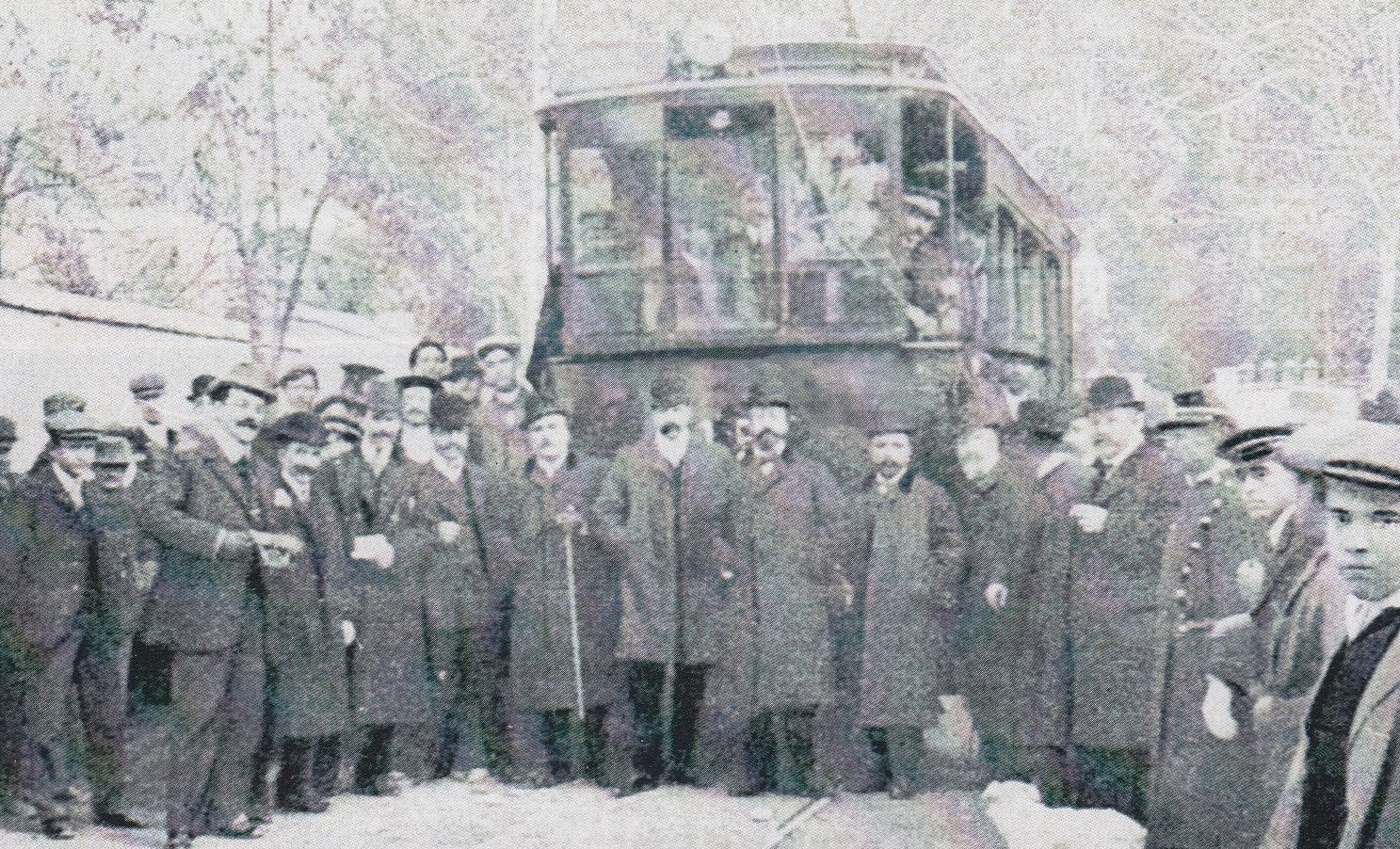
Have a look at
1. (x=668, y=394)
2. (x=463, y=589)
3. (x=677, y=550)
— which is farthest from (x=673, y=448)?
(x=463, y=589)

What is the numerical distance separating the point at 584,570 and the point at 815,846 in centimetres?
140

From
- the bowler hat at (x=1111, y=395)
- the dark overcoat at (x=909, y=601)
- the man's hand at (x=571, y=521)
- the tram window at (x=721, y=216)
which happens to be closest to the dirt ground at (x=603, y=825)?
the dark overcoat at (x=909, y=601)

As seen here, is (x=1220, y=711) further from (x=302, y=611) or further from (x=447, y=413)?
(x=302, y=611)

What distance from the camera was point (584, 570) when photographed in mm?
6379

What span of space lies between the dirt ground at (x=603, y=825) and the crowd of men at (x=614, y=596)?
0.11 m

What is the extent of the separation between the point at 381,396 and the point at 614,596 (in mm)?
1194

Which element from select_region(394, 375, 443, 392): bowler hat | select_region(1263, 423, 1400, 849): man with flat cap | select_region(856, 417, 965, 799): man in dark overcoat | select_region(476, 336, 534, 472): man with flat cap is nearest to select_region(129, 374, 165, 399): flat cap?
select_region(394, 375, 443, 392): bowler hat

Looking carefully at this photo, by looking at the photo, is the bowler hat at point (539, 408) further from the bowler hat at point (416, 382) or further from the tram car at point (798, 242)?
the bowler hat at point (416, 382)

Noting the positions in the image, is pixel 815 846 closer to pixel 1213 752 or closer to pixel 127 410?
pixel 1213 752

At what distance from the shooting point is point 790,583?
6.20m

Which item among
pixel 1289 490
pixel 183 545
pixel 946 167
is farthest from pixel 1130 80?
pixel 183 545

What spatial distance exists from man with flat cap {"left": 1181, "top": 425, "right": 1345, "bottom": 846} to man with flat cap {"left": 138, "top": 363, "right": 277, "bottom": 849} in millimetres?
3159

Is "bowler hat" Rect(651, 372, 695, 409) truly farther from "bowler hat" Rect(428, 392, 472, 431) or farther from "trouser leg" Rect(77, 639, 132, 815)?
"trouser leg" Rect(77, 639, 132, 815)

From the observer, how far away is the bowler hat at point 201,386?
6198 mm
